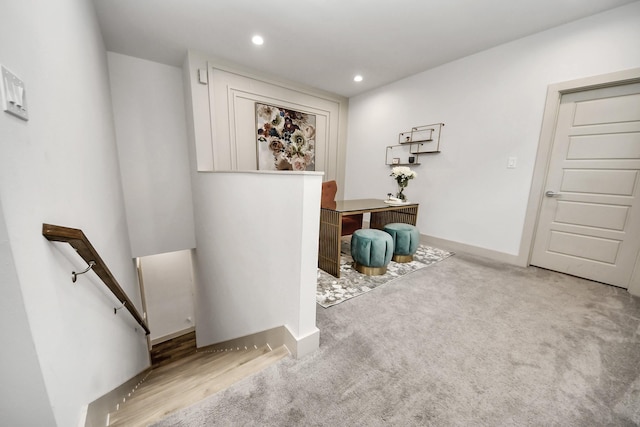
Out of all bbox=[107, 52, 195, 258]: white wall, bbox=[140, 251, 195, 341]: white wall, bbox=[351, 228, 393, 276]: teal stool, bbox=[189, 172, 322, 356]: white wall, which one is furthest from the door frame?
bbox=[140, 251, 195, 341]: white wall

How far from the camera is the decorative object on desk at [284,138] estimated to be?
3400mm

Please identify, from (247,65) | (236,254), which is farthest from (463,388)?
(247,65)

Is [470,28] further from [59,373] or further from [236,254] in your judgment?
[59,373]

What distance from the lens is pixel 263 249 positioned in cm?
155

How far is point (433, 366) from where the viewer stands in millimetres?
1256

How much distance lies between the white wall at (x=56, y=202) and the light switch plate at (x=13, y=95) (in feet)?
0.09

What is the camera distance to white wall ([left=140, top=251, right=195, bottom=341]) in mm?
3877

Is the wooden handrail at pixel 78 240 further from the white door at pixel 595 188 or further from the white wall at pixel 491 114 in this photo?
the white door at pixel 595 188

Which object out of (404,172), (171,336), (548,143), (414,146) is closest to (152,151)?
(171,336)

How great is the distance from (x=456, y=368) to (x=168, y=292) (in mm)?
4559

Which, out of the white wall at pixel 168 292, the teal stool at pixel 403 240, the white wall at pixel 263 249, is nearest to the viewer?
the white wall at pixel 263 249

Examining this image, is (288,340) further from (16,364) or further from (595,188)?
(595,188)

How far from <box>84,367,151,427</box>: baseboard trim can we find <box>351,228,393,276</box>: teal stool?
2007mm

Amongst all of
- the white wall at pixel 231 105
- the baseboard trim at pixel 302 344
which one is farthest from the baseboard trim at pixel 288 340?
the white wall at pixel 231 105
